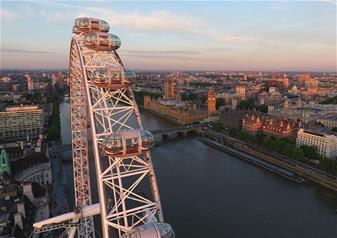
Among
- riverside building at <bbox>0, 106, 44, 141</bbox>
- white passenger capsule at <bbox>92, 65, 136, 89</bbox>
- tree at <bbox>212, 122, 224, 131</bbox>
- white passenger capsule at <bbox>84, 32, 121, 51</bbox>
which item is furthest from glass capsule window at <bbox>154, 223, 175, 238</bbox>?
riverside building at <bbox>0, 106, 44, 141</bbox>

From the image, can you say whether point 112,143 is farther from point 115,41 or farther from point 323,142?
point 323,142

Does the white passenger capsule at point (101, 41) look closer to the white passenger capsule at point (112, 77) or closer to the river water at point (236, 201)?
the white passenger capsule at point (112, 77)

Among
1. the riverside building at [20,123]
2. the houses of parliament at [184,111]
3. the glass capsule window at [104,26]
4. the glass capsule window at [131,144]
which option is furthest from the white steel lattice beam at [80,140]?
the houses of parliament at [184,111]

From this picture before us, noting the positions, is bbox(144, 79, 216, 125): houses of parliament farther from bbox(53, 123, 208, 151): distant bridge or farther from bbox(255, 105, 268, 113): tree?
bbox(255, 105, 268, 113): tree

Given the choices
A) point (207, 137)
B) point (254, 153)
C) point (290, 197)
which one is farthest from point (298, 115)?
point (290, 197)

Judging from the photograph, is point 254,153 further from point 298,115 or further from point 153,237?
point 153,237

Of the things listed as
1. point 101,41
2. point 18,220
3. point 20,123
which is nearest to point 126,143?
point 101,41
